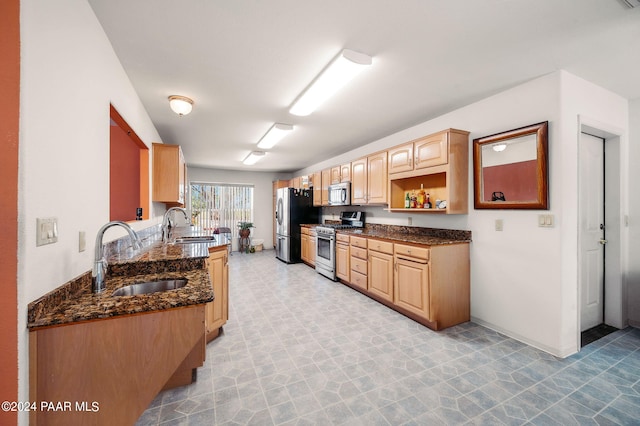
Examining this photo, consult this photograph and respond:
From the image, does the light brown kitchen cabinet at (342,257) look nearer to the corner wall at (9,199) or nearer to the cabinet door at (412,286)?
the cabinet door at (412,286)

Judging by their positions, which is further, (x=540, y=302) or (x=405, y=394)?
Answer: (x=540, y=302)

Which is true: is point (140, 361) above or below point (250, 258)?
above

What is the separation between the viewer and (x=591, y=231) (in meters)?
2.75

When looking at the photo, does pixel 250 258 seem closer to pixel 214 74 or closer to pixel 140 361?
pixel 214 74

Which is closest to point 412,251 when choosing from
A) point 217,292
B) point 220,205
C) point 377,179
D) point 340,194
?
point 377,179

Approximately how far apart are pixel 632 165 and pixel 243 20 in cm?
397

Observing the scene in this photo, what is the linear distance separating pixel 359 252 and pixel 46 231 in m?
3.32

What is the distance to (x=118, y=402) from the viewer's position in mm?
1060

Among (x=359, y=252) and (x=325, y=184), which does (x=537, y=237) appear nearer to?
(x=359, y=252)

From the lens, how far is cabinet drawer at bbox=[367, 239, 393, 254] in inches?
128

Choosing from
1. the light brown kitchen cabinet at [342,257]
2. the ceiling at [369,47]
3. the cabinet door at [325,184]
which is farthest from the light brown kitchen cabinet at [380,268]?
the cabinet door at [325,184]

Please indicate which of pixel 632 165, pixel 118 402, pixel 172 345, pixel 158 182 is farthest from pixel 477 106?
pixel 158 182

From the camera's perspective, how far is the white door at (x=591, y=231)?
2672mm

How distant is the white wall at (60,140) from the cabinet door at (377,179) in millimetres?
3145
